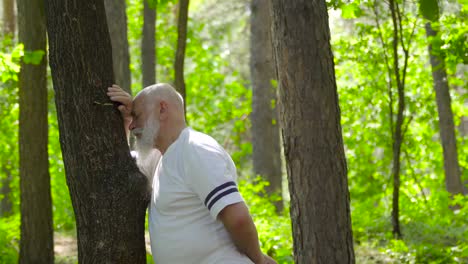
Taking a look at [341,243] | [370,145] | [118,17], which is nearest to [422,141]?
[370,145]

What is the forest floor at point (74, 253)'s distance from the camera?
849cm

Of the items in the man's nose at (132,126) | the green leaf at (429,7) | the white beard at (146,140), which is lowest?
the white beard at (146,140)

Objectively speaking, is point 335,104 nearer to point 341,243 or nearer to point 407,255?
point 341,243

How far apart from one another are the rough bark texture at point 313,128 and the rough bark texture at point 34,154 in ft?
14.9

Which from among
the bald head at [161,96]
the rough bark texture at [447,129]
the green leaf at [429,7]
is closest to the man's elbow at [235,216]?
the bald head at [161,96]

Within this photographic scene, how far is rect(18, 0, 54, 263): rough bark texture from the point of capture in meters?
7.88

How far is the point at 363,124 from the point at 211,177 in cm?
1571

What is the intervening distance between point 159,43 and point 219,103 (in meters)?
3.86

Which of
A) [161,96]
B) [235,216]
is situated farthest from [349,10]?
[235,216]

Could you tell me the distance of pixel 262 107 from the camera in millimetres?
16297

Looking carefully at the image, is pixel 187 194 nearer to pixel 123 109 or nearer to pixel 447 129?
pixel 123 109

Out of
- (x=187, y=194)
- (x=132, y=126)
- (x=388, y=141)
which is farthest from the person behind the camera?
(x=388, y=141)

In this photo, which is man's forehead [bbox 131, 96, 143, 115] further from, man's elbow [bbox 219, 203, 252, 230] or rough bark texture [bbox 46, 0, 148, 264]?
man's elbow [bbox 219, 203, 252, 230]

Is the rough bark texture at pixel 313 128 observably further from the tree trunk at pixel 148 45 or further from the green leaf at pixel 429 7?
the tree trunk at pixel 148 45
